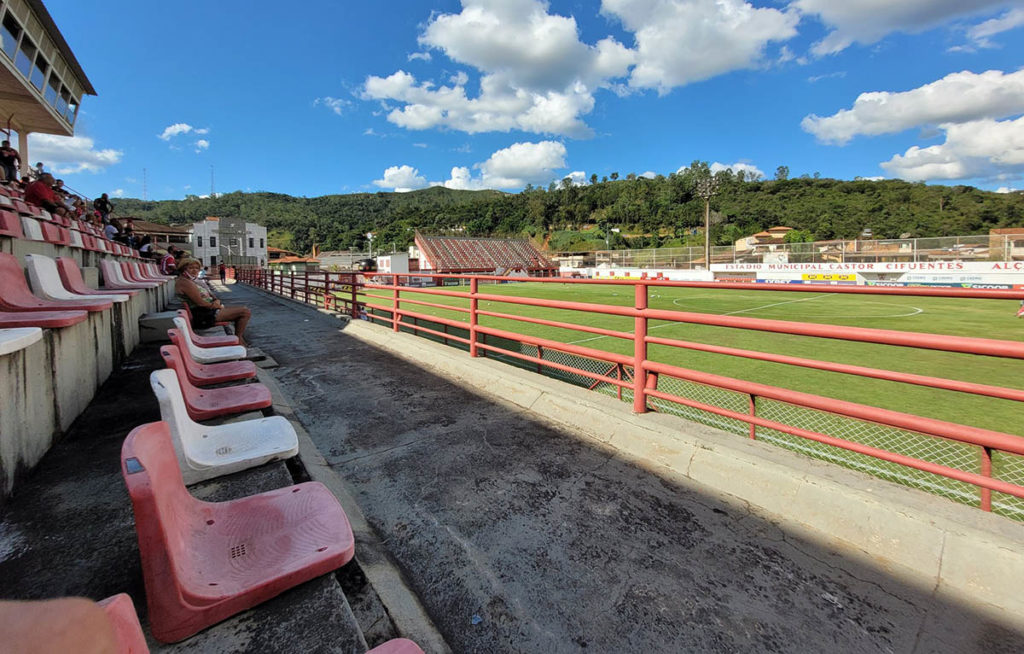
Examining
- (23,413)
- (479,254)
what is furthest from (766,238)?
(23,413)

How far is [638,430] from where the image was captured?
9.64 feet

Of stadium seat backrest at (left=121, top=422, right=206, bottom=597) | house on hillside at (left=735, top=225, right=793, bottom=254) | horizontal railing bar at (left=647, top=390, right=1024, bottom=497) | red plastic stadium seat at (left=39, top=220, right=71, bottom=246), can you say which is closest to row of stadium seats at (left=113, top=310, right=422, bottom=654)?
stadium seat backrest at (left=121, top=422, right=206, bottom=597)

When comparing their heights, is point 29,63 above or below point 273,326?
above

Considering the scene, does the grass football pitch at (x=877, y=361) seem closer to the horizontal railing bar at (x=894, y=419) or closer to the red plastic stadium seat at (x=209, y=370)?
the horizontal railing bar at (x=894, y=419)

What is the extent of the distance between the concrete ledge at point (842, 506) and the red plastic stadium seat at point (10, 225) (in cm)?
503

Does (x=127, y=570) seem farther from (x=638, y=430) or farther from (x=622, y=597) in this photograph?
(x=638, y=430)

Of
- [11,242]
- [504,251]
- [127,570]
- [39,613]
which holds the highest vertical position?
[504,251]

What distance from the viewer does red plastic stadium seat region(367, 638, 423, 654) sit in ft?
4.08

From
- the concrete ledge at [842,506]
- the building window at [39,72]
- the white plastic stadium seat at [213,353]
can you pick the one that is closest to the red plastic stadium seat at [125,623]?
the concrete ledge at [842,506]

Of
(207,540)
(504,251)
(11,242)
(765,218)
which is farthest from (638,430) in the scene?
(765,218)

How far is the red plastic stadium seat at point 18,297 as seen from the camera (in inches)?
101

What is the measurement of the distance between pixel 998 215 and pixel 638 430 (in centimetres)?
10509

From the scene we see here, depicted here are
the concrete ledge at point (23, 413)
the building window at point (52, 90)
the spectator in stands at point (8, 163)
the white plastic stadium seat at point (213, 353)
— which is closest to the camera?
the concrete ledge at point (23, 413)

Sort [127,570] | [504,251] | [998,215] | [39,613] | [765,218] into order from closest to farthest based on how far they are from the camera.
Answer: [39,613], [127,570], [998,215], [504,251], [765,218]
